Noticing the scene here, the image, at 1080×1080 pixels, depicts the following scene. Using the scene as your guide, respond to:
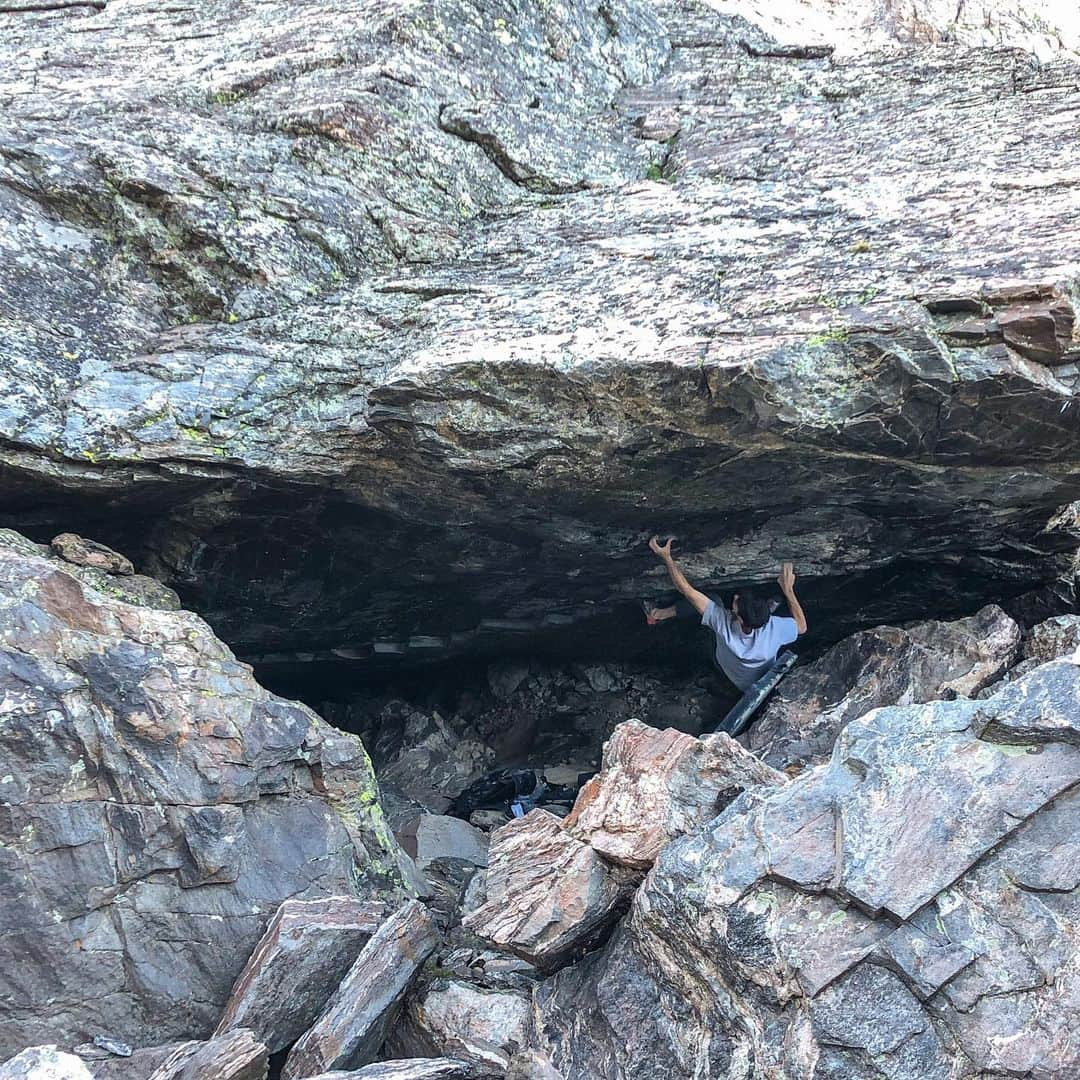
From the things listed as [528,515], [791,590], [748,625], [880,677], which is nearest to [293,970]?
[528,515]

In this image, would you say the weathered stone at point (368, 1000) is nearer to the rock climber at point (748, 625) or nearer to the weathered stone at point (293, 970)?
the weathered stone at point (293, 970)

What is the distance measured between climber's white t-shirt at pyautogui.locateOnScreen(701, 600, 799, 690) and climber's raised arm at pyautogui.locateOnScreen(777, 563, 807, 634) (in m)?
0.14

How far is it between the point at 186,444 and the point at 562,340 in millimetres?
3194

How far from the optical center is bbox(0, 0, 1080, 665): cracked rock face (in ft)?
23.6

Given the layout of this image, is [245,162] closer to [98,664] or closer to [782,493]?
[98,664]

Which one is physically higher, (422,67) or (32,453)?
(422,67)

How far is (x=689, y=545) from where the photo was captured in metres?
9.77

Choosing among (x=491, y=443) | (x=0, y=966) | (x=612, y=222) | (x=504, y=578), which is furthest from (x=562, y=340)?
(x=0, y=966)

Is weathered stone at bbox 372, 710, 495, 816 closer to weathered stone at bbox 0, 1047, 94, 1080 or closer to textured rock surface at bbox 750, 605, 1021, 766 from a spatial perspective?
textured rock surface at bbox 750, 605, 1021, 766

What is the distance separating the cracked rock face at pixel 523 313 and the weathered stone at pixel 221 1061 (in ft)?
14.0

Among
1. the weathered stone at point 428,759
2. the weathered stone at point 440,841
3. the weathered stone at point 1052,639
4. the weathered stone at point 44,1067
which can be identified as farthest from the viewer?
the weathered stone at point 428,759

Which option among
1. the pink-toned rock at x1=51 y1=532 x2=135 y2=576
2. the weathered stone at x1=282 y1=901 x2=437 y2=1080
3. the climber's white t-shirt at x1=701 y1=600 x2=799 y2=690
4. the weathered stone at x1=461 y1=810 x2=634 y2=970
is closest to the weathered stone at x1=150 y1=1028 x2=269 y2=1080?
the weathered stone at x1=282 y1=901 x2=437 y2=1080

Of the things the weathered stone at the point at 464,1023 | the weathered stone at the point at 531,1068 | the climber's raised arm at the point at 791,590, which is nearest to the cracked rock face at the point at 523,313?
the climber's raised arm at the point at 791,590

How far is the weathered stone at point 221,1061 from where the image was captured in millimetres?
5566
